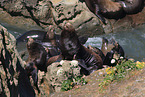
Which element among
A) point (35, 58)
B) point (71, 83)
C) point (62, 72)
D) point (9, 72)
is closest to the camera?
point (9, 72)

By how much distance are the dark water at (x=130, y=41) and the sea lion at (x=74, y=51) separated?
273cm

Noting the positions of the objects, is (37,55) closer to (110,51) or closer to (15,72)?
(110,51)

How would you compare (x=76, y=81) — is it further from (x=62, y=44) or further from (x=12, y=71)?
(x=62, y=44)

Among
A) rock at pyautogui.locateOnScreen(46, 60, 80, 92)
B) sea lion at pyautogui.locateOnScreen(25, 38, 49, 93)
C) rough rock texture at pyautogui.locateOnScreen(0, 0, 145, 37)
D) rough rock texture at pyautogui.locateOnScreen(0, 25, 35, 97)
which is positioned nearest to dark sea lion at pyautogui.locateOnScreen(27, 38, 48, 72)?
sea lion at pyautogui.locateOnScreen(25, 38, 49, 93)

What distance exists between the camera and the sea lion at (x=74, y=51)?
6.64 metres

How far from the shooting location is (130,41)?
10.3 m

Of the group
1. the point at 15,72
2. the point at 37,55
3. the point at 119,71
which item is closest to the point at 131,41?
the point at 37,55

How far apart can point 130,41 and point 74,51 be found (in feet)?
14.5

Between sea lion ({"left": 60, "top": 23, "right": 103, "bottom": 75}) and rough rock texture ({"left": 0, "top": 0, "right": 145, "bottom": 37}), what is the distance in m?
4.59

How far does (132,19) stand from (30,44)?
22.3ft

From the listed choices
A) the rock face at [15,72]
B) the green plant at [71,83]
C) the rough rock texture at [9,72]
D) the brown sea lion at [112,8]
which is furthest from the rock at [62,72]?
the brown sea lion at [112,8]

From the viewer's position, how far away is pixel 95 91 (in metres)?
4.01

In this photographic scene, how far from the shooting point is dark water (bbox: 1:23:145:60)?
30.9 feet

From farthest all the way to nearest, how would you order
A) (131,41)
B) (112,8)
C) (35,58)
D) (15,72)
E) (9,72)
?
(112,8) < (131,41) < (35,58) < (15,72) < (9,72)
